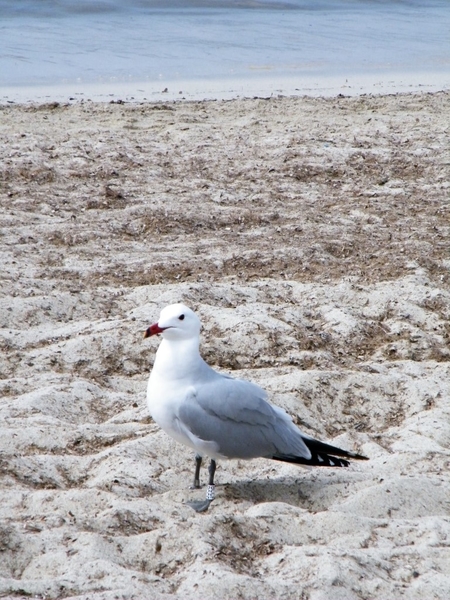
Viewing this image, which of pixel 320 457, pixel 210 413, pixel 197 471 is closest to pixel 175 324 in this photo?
pixel 210 413

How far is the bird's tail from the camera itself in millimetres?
3781

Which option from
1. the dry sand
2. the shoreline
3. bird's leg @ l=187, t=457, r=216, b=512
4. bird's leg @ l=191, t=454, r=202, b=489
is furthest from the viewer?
the shoreline

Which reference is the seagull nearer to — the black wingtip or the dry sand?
the black wingtip

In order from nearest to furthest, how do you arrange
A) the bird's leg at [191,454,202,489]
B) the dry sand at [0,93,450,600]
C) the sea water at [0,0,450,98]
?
the dry sand at [0,93,450,600] → the bird's leg at [191,454,202,489] → the sea water at [0,0,450,98]

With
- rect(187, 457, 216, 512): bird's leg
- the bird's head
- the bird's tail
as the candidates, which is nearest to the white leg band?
rect(187, 457, 216, 512): bird's leg

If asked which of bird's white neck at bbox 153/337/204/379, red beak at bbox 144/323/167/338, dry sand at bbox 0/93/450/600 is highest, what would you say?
red beak at bbox 144/323/167/338

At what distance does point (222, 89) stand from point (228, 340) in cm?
714

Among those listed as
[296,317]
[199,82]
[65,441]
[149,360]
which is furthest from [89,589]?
[199,82]

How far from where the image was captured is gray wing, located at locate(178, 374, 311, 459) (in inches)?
144

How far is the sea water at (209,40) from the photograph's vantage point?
12734 mm

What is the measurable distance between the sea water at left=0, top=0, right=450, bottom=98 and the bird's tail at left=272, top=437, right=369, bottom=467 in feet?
28.9

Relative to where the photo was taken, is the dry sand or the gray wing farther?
the gray wing

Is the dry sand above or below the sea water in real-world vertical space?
below

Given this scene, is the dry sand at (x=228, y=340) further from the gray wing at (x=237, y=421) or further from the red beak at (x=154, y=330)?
the red beak at (x=154, y=330)
